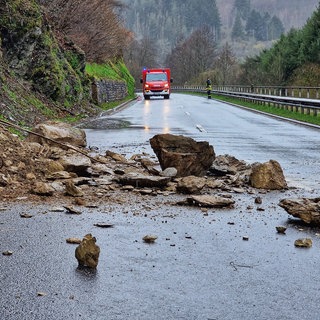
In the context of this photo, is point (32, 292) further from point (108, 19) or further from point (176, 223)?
point (108, 19)

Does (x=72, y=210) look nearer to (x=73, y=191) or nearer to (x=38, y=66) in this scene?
(x=73, y=191)

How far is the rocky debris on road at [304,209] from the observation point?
6.59 meters

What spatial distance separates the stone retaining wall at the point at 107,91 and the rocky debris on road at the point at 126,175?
25.6 metres

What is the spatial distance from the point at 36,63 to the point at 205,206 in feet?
61.4

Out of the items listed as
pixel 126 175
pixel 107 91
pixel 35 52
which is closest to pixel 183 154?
pixel 126 175

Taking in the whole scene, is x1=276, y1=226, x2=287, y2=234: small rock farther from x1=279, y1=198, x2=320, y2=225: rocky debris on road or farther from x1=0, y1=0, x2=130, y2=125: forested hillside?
x1=0, y1=0, x2=130, y2=125: forested hillside

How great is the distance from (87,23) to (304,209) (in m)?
33.3

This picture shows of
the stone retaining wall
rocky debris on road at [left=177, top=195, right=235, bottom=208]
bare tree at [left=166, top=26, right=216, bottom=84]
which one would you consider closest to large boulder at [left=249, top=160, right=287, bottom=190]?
rocky debris on road at [left=177, top=195, right=235, bottom=208]

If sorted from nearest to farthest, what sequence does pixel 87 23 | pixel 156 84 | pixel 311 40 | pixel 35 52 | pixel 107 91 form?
pixel 35 52 < pixel 87 23 < pixel 107 91 < pixel 311 40 < pixel 156 84

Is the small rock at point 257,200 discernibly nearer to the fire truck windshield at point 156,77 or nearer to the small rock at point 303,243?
the small rock at point 303,243

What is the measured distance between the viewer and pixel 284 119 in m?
27.5

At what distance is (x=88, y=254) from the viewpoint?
4945mm

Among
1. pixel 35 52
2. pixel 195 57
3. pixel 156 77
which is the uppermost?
pixel 195 57

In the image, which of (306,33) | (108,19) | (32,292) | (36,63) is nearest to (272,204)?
(32,292)
